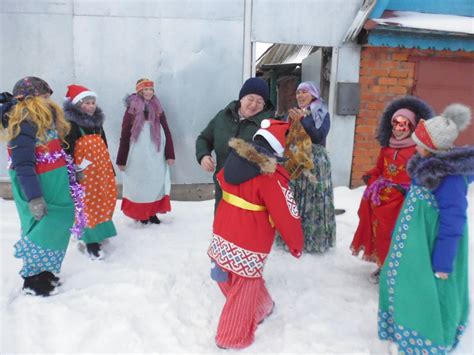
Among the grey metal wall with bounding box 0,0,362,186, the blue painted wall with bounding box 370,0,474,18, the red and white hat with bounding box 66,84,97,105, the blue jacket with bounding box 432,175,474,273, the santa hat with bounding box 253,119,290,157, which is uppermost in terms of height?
the blue painted wall with bounding box 370,0,474,18

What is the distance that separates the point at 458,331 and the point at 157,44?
4402 millimetres

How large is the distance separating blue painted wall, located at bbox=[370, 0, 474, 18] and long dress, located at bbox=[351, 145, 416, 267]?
3101 mm

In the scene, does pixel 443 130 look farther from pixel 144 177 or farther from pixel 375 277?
pixel 144 177

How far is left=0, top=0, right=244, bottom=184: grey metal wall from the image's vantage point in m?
4.64

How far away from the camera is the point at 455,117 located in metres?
2.12

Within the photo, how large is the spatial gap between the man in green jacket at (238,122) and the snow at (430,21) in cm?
264

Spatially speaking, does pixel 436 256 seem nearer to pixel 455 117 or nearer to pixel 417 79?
pixel 455 117

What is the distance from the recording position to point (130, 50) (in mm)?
4773

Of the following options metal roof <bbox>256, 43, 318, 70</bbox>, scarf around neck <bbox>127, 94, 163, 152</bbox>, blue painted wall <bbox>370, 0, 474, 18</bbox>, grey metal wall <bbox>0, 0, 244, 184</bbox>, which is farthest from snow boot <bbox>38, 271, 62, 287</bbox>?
metal roof <bbox>256, 43, 318, 70</bbox>

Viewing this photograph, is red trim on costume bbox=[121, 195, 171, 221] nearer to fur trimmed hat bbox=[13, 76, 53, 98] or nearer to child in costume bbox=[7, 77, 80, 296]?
child in costume bbox=[7, 77, 80, 296]

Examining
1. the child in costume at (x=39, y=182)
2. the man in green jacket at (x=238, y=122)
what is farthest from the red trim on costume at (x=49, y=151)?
the man in green jacket at (x=238, y=122)

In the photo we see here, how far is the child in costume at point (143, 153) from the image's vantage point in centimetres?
420

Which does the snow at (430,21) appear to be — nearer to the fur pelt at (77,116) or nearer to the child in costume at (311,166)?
the child in costume at (311,166)

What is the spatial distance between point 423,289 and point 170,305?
1728mm
